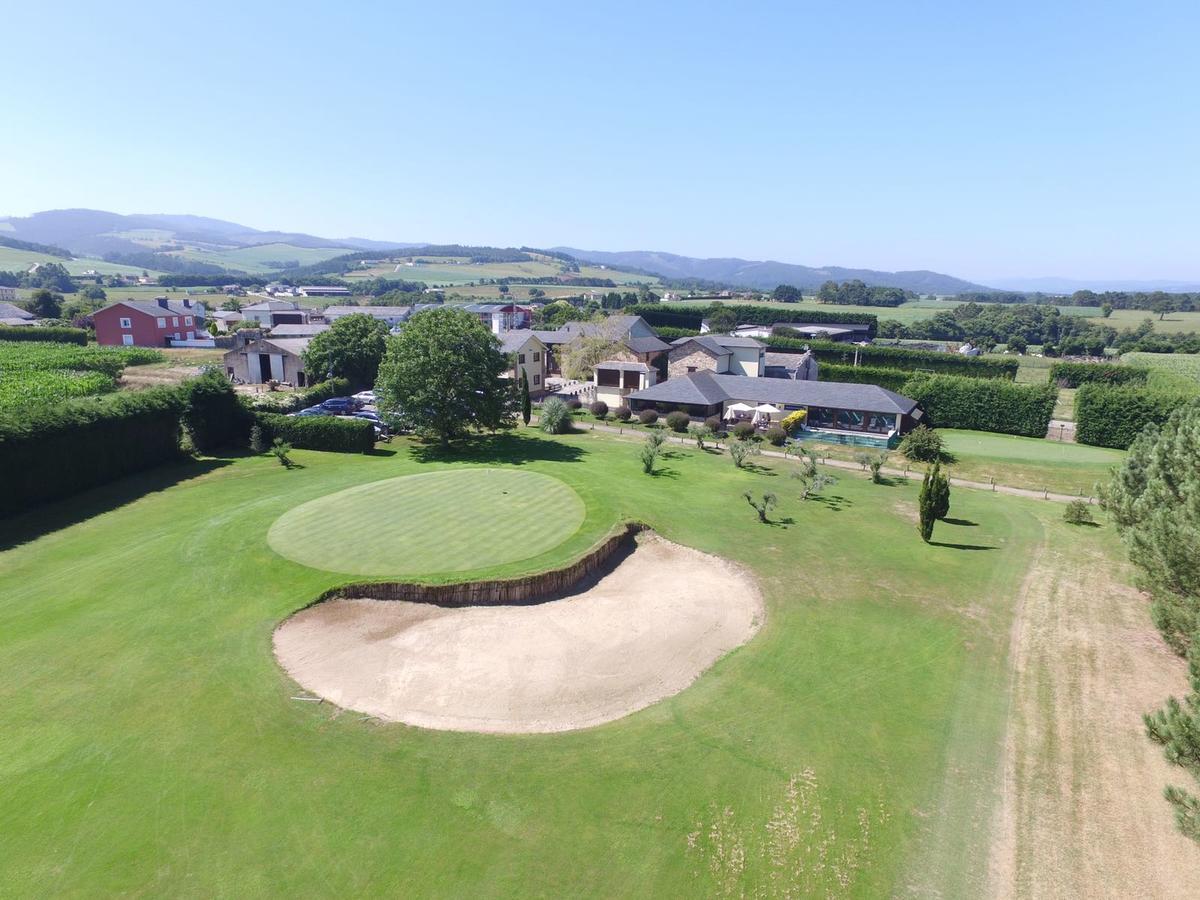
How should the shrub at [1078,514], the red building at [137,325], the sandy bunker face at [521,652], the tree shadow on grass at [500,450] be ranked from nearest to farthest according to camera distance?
1. the sandy bunker face at [521,652]
2. the shrub at [1078,514]
3. the tree shadow on grass at [500,450]
4. the red building at [137,325]

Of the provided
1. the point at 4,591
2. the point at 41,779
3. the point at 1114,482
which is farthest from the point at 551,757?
the point at 1114,482

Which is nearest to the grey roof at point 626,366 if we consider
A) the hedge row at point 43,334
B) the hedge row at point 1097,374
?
the hedge row at point 1097,374

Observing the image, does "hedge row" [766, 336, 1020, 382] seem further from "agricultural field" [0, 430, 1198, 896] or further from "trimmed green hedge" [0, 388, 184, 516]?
"trimmed green hedge" [0, 388, 184, 516]

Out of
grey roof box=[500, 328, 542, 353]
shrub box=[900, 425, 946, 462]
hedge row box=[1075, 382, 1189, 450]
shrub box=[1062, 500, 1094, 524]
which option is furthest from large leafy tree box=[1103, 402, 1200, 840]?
grey roof box=[500, 328, 542, 353]

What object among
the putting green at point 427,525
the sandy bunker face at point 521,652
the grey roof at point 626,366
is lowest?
the sandy bunker face at point 521,652

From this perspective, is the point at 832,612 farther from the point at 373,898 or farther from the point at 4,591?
the point at 4,591

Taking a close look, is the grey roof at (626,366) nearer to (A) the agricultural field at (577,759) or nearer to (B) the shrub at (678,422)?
(B) the shrub at (678,422)

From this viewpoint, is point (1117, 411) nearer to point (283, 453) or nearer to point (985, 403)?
point (985, 403)

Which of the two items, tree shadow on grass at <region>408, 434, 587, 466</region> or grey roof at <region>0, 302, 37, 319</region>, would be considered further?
grey roof at <region>0, 302, 37, 319</region>
